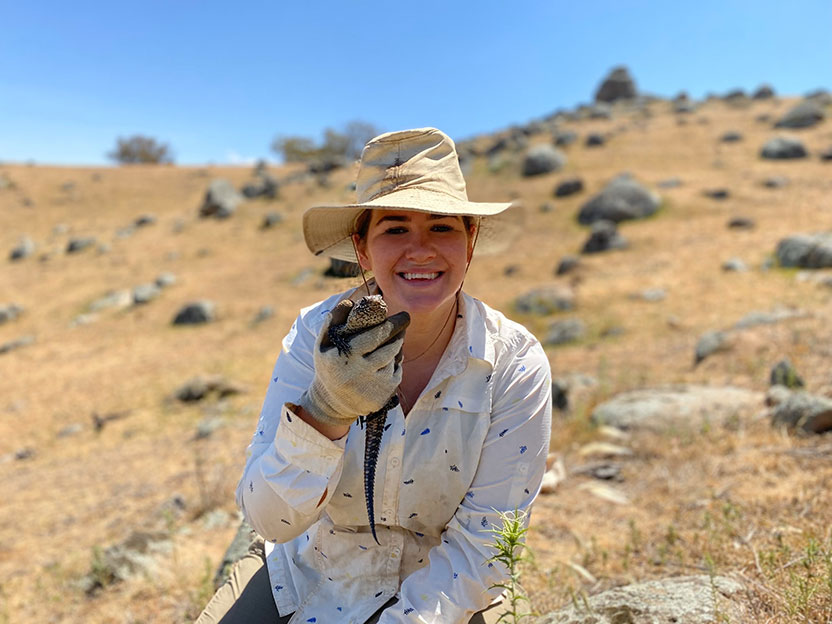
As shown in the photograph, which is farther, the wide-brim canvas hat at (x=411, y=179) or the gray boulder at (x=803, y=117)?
the gray boulder at (x=803, y=117)

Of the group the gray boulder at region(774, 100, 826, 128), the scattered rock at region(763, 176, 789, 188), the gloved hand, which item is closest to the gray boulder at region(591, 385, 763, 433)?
the gloved hand

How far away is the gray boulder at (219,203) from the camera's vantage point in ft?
91.0

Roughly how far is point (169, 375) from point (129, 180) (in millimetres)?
29219

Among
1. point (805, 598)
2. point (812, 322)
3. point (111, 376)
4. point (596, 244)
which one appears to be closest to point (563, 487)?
point (805, 598)

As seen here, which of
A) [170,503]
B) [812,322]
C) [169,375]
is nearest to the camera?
[170,503]

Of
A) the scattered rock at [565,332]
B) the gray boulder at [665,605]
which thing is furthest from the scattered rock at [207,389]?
the gray boulder at [665,605]

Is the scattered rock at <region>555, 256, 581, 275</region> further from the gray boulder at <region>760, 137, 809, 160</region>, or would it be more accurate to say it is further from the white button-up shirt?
the gray boulder at <region>760, 137, 809, 160</region>

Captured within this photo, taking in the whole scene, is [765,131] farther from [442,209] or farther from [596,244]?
[442,209]

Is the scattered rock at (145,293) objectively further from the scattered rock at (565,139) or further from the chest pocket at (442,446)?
the scattered rock at (565,139)

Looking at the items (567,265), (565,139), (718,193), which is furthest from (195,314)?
(565,139)

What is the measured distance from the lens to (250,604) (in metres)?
2.15

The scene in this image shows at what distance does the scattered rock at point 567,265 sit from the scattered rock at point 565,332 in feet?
13.7

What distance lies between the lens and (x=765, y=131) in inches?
1148

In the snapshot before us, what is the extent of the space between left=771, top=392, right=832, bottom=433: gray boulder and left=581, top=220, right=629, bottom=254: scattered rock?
12.5m
